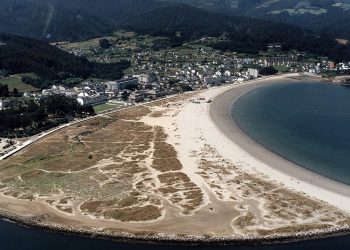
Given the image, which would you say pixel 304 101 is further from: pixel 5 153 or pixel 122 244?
pixel 122 244

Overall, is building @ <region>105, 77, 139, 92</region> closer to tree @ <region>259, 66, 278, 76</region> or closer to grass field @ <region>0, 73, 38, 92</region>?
grass field @ <region>0, 73, 38, 92</region>

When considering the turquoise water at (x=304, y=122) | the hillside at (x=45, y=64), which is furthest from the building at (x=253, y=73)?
the hillside at (x=45, y=64)

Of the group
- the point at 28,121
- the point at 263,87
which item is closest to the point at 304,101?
the point at 263,87

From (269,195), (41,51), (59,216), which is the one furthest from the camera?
(41,51)

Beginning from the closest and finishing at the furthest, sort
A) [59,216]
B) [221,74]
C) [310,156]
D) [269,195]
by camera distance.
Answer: [59,216] < [269,195] < [310,156] < [221,74]

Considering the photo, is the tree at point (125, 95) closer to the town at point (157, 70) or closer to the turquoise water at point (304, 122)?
the town at point (157, 70)

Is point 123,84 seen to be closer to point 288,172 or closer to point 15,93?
point 15,93
